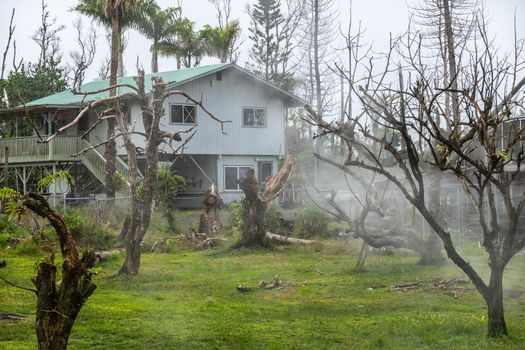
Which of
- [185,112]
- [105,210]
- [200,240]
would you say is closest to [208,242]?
[200,240]

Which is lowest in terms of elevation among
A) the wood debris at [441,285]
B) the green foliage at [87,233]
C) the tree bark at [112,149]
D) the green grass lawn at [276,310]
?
the green grass lawn at [276,310]

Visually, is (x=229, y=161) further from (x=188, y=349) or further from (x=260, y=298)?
(x=188, y=349)

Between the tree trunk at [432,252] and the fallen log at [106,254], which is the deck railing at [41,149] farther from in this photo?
the tree trunk at [432,252]

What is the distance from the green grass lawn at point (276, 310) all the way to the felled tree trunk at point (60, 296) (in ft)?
6.30

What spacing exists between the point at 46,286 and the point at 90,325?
10.7ft

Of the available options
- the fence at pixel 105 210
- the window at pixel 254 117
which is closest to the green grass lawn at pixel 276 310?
the fence at pixel 105 210

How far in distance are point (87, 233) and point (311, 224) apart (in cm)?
628

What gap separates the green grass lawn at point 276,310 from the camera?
990cm

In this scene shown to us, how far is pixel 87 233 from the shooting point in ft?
69.8

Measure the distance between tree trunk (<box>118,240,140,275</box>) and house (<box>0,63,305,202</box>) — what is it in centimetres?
1884

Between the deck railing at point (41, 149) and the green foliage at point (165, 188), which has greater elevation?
the deck railing at point (41, 149)

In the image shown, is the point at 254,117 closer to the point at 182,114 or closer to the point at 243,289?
the point at 182,114

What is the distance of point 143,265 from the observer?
1838 cm

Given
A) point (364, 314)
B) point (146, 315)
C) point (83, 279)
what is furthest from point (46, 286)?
point (364, 314)
